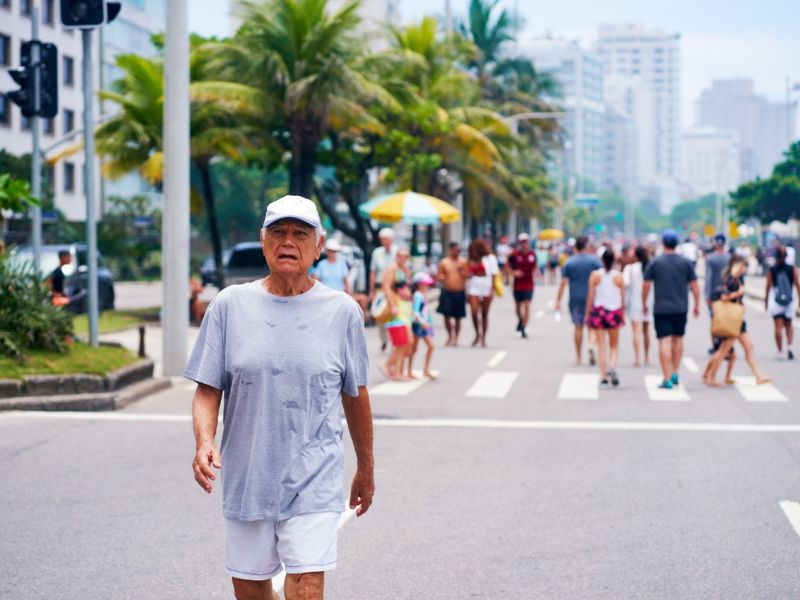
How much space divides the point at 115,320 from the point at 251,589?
2374 centimetres

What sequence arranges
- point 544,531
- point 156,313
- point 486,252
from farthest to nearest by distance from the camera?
point 156,313
point 486,252
point 544,531

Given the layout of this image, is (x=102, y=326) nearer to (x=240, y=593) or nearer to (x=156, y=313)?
(x=156, y=313)

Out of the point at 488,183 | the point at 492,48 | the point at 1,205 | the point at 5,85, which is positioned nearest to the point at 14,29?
the point at 5,85

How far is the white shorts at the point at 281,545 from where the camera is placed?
13.8 ft

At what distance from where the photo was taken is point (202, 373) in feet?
14.4

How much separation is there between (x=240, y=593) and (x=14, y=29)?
59633 mm

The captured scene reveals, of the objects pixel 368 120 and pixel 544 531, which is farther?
pixel 368 120

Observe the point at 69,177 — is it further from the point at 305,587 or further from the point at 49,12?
the point at 305,587

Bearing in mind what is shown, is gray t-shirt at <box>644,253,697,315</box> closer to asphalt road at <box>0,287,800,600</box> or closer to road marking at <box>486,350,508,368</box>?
asphalt road at <box>0,287,800,600</box>

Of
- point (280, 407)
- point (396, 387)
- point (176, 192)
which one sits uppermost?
point (176, 192)

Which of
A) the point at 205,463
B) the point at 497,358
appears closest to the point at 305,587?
the point at 205,463

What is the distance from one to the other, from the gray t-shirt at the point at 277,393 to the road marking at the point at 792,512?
4.20 meters

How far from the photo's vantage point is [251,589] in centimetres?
435

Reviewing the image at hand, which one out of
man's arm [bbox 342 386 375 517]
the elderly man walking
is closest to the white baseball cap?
the elderly man walking
